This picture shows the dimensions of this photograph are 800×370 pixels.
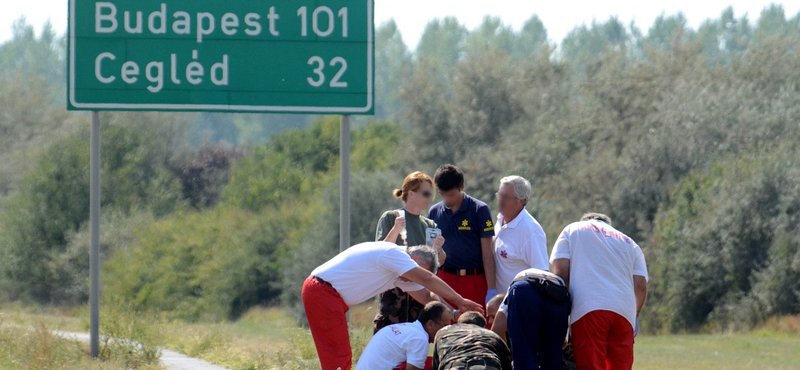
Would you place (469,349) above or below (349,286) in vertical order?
below

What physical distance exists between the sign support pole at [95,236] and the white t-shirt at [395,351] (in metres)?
5.66

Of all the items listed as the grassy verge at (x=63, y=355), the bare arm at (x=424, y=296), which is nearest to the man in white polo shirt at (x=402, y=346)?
the bare arm at (x=424, y=296)

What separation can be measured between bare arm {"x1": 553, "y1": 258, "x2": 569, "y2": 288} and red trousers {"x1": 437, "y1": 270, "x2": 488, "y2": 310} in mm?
1025

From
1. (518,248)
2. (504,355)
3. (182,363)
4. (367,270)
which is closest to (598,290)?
(504,355)

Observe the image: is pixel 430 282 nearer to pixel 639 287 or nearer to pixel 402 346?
pixel 402 346

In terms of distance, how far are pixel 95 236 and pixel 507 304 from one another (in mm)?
6237

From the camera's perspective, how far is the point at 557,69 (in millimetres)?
52719

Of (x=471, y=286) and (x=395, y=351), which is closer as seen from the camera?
(x=395, y=351)

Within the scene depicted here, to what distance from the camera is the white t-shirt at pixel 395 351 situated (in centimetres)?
709

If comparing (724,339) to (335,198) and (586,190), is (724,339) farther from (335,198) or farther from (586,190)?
(335,198)

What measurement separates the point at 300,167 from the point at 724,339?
39393 millimetres

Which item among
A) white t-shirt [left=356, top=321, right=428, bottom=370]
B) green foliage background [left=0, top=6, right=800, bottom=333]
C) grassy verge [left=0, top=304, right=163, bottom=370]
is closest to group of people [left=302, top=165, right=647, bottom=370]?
white t-shirt [left=356, top=321, right=428, bottom=370]

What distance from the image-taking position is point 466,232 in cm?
837

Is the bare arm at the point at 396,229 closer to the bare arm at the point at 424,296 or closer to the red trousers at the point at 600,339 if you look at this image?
the bare arm at the point at 424,296
